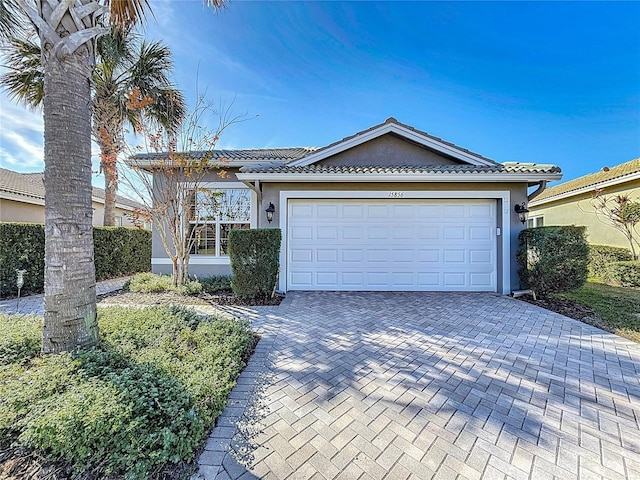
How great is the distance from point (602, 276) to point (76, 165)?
1577 cm

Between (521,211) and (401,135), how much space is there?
4.26 m

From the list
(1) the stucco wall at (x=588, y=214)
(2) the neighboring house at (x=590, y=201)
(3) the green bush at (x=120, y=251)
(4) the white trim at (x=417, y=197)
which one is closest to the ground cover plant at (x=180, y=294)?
(4) the white trim at (x=417, y=197)

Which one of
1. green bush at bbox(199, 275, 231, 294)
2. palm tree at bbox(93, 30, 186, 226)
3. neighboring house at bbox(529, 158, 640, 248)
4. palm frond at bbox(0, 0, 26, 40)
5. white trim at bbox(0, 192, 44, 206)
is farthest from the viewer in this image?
neighboring house at bbox(529, 158, 640, 248)

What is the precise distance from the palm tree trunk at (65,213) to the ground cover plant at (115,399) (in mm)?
303

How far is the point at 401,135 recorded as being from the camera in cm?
897

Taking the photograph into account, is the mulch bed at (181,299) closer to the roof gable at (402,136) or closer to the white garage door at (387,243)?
the white garage door at (387,243)

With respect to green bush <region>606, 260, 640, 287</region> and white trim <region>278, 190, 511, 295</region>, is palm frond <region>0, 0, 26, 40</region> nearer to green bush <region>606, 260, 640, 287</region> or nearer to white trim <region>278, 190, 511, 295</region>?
white trim <region>278, 190, 511, 295</region>

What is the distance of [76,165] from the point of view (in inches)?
126

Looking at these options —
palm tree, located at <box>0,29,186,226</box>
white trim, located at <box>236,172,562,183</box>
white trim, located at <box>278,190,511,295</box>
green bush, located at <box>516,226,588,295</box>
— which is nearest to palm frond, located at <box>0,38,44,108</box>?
palm tree, located at <box>0,29,186,226</box>

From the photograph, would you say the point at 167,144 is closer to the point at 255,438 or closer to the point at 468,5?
the point at 255,438

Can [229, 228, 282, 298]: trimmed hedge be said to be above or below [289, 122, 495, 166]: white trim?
below

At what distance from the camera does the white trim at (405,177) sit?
23.3 ft

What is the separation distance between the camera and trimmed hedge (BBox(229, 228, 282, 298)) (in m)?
6.55

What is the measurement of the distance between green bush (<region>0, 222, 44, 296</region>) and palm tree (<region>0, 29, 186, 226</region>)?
2563mm
